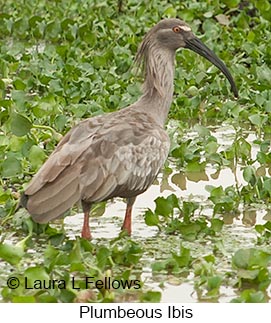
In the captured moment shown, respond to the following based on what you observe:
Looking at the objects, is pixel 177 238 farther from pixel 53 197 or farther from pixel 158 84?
pixel 158 84

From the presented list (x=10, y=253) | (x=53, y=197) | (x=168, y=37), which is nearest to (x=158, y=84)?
(x=168, y=37)

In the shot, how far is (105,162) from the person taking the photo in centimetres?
771

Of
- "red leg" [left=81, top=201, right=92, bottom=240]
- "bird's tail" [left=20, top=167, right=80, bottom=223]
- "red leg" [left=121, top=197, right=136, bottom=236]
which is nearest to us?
"bird's tail" [left=20, top=167, right=80, bottom=223]

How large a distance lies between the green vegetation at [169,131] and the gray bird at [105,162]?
→ 23 centimetres

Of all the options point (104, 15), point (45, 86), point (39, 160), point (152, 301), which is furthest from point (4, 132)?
point (104, 15)

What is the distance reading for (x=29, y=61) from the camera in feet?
41.4

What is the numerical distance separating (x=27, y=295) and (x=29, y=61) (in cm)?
618

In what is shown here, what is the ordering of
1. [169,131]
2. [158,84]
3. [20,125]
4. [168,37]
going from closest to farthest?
[158,84]
[168,37]
[20,125]
[169,131]

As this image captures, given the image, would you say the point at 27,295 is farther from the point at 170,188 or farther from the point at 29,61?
the point at 29,61

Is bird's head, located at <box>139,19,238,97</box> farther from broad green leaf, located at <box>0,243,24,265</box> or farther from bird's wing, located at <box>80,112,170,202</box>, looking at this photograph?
broad green leaf, located at <box>0,243,24,265</box>

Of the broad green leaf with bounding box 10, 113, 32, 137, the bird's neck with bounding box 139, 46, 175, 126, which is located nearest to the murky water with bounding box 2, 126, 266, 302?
the bird's neck with bounding box 139, 46, 175, 126

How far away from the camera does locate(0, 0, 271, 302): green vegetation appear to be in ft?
23.2

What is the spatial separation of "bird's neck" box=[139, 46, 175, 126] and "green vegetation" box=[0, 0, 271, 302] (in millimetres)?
651

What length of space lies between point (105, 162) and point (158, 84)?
1064 millimetres
